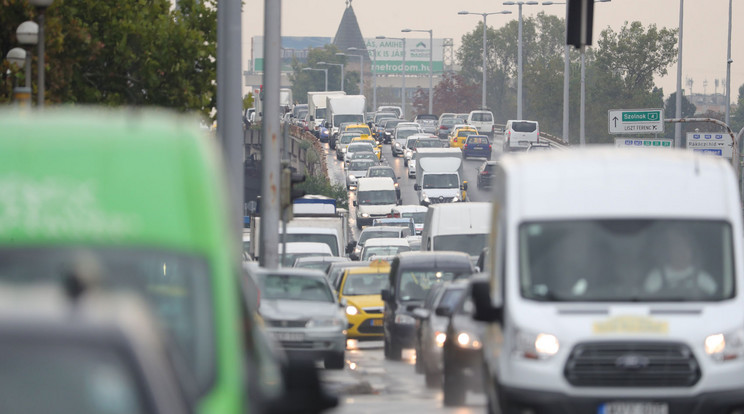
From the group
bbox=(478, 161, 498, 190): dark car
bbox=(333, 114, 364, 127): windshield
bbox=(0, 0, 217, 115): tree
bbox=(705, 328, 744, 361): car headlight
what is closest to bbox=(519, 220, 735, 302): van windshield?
bbox=(705, 328, 744, 361): car headlight

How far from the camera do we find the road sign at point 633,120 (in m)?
46.9

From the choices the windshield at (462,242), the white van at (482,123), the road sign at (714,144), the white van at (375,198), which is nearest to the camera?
the windshield at (462,242)

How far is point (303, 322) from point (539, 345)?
33.9 ft

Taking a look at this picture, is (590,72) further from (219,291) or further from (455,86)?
(219,291)

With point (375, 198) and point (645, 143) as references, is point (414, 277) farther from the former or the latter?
point (375, 198)

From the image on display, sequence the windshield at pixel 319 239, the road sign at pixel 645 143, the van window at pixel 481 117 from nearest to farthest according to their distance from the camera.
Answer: the windshield at pixel 319 239
the road sign at pixel 645 143
the van window at pixel 481 117

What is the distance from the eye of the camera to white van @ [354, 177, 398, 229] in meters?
63.2

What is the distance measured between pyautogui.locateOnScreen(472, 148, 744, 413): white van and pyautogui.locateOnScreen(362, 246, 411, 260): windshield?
28961 mm

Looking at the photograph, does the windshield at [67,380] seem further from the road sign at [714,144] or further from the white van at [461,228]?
the road sign at [714,144]

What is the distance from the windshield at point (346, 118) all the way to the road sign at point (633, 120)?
51.9m

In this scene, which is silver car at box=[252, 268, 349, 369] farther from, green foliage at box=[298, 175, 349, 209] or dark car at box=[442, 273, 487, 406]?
green foliage at box=[298, 175, 349, 209]

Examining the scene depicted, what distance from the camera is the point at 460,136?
3711 inches

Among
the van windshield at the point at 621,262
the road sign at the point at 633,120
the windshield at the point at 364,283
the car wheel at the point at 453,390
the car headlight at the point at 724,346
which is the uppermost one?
the road sign at the point at 633,120

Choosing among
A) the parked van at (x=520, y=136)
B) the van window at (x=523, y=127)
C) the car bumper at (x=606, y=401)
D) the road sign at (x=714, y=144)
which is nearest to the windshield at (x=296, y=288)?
the car bumper at (x=606, y=401)
